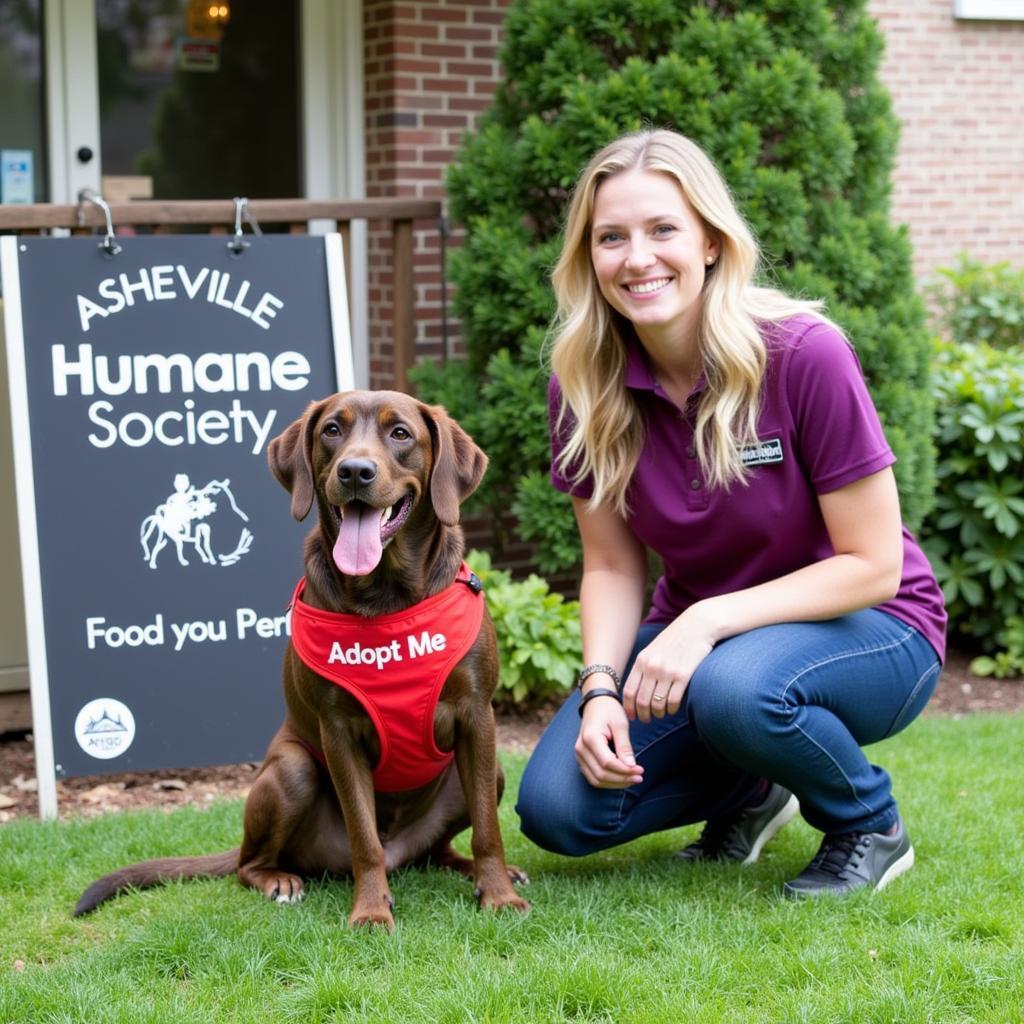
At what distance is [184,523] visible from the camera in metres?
4.97

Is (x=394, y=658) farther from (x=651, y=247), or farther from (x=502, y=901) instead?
(x=651, y=247)

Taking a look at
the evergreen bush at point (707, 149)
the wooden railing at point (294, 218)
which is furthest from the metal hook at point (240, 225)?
the evergreen bush at point (707, 149)

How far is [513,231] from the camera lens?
609cm

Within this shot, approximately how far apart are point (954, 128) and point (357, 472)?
7724mm

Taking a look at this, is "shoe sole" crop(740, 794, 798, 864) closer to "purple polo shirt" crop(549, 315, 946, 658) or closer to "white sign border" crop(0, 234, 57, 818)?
"purple polo shirt" crop(549, 315, 946, 658)

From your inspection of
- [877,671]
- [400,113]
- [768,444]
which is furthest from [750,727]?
[400,113]

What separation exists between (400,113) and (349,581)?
3.88 m

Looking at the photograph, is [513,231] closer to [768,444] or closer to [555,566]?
[555,566]

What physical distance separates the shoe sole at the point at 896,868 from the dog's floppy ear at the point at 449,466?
1.39m

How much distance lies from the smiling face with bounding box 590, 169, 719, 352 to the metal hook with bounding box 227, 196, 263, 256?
1817 mm

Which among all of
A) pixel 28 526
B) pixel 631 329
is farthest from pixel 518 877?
pixel 28 526

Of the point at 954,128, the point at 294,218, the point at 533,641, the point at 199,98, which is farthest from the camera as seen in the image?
the point at 954,128

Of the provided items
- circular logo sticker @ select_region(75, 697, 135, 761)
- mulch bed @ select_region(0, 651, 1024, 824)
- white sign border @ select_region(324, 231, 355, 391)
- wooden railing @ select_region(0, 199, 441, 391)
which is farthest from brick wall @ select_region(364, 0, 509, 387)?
circular logo sticker @ select_region(75, 697, 135, 761)

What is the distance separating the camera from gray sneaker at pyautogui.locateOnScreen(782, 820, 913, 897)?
12.0 feet
